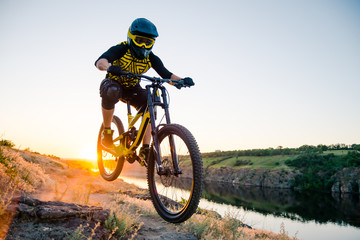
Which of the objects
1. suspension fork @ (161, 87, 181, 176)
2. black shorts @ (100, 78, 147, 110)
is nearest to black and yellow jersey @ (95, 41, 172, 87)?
black shorts @ (100, 78, 147, 110)

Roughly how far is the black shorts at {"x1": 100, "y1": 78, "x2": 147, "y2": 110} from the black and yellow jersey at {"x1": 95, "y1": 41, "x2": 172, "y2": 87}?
15 centimetres

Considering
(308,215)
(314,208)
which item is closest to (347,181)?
(314,208)

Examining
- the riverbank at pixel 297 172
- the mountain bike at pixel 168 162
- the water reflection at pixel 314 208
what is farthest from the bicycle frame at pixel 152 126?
the riverbank at pixel 297 172

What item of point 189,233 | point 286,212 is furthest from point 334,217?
point 189,233

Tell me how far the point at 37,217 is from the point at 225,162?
16810cm

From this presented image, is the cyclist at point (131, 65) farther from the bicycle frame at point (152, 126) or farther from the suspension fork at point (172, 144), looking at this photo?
the suspension fork at point (172, 144)

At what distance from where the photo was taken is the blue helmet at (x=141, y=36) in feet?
14.7

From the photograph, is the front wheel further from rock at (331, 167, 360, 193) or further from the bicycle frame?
rock at (331, 167, 360, 193)

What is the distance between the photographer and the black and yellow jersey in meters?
4.81

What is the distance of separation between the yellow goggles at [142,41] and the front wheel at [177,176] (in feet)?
5.57

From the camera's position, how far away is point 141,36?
15.0 ft

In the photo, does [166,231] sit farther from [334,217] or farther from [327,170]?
[327,170]

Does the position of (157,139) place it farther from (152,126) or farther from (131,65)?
(131,65)

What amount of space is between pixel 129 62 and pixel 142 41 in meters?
0.57
